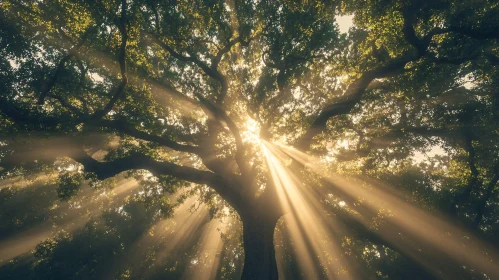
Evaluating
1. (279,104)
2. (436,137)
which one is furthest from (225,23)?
(436,137)

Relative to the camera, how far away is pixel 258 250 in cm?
976

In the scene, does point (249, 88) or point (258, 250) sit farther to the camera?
point (249, 88)

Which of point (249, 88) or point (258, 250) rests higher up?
point (249, 88)

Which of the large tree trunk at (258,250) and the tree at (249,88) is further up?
the tree at (249,88)

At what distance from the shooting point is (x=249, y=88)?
42.6ft

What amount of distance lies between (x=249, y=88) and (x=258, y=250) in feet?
28.9

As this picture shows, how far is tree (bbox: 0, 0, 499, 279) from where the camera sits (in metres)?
8.95

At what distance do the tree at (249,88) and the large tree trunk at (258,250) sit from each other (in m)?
0.08

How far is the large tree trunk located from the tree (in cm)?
8

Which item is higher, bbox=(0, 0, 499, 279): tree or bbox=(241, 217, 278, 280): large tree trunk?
bbox=(0, 0, 499, 279): tree

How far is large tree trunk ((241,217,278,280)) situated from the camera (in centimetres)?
928

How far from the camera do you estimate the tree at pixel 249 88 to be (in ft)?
29.3

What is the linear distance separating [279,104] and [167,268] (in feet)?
77.1

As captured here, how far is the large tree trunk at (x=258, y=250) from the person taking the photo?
30.5ft
